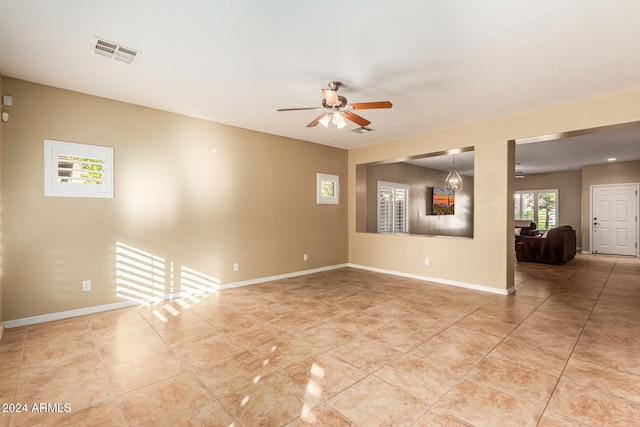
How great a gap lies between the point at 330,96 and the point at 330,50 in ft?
1.30

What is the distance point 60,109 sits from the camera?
358 cm

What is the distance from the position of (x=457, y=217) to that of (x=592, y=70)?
783cm

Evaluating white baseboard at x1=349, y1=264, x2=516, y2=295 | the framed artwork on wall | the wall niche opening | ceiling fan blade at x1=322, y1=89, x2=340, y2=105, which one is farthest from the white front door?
ceiling fan blade at x1=322, y1=89, x2=340, y2=105

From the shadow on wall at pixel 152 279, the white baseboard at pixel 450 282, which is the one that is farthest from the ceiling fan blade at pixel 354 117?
the white baseboard at pixel 450 282

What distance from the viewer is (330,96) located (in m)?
2.93

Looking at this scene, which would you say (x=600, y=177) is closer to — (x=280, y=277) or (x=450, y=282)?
(x=450, y=282)

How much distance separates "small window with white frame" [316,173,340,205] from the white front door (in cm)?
813

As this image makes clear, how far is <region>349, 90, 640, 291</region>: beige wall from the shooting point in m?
3.91

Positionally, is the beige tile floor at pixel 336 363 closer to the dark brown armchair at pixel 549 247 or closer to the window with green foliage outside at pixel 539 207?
the dark brown armchair at pixel 549 247

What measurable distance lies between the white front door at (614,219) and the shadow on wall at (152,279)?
10907 millimetres

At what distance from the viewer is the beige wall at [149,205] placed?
3.38m

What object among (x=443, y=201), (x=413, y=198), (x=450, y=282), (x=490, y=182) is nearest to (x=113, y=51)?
(x=490, y=182)

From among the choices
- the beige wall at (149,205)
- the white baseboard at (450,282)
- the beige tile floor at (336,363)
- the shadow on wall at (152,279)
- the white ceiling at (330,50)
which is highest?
the white ceiling at (330,50)

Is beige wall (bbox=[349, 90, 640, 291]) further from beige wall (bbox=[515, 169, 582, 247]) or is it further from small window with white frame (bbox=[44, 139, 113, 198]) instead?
beige wall (bbox=[515, 169, 582, 247])
